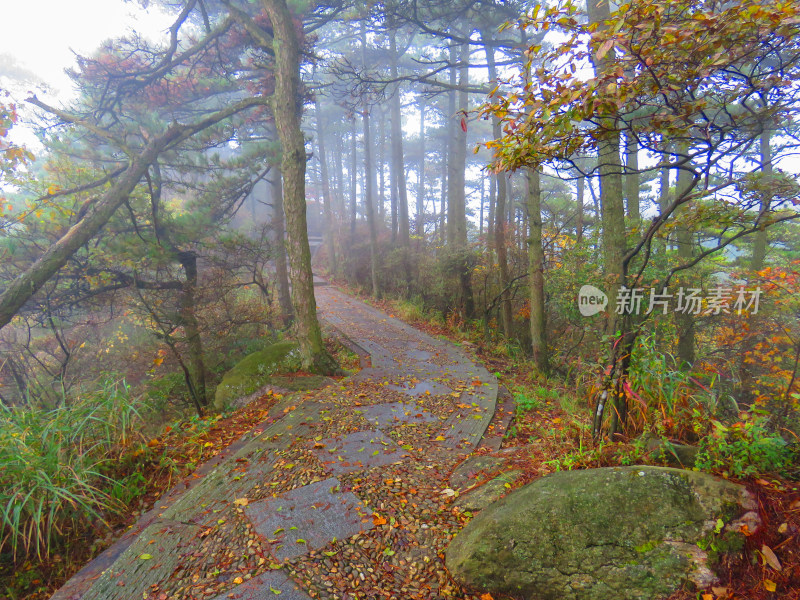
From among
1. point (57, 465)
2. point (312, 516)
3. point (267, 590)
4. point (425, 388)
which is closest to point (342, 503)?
point (312, 516)

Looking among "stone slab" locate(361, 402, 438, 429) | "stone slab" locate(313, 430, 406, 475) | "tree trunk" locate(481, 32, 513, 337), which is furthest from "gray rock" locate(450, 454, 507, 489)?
"tree trunk" locate(481, 32, 513, 337)

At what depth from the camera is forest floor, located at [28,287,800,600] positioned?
2.21m

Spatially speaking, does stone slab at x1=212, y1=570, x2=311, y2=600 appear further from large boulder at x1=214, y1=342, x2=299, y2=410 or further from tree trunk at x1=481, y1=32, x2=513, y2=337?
tree trunk at x1=481, y1=32, x2=513, y2=337

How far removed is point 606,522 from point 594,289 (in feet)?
17.2

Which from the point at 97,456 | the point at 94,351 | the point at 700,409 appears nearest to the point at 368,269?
the point at 94,351

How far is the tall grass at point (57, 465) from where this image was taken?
290 centimetres

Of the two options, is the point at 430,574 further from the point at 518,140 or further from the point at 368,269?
the point at 368,269

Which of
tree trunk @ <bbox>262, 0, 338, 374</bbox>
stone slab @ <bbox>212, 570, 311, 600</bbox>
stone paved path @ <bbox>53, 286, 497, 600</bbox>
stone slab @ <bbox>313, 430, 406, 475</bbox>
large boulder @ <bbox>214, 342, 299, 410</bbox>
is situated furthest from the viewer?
tree trunk @ <bbox>262, 0, 338, 374</bbox>

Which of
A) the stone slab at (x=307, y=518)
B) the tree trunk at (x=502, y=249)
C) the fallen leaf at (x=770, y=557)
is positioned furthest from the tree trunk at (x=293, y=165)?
the fallen leaf at (x=770, y=557)

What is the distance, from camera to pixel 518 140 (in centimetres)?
245

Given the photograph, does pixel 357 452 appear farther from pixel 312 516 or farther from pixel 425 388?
pixel 425 388

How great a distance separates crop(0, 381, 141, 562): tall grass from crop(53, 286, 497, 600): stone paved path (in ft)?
1.88

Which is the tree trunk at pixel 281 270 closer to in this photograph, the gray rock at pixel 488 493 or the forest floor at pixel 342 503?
the forest floor at pixel 342 503

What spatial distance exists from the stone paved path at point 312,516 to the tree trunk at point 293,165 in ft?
5.02
